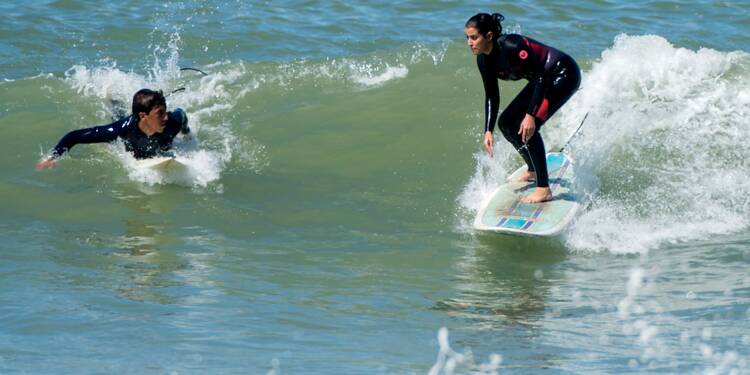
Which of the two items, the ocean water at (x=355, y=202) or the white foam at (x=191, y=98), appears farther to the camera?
the white foam at (x=191, y=98)

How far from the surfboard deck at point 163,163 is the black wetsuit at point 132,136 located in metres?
0.08

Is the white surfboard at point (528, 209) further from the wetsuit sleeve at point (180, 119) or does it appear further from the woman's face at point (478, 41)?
the wetsuit sleeve at point (180, 119)

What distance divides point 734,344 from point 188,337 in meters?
2.82

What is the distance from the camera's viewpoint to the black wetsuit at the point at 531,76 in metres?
7.57

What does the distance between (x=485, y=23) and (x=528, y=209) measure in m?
1.54

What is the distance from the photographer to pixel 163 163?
8969 mm

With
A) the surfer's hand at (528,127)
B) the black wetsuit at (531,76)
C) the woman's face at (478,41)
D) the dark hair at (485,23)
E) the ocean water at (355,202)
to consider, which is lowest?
the ocean water at (355,202)

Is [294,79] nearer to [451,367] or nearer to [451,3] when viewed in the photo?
[451,3]

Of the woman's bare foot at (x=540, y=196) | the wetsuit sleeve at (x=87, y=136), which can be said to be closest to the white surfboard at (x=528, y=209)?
the woman's bare foot at (x=540, y=196)

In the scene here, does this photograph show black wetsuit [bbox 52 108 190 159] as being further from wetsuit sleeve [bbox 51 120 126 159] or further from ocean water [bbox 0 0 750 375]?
ocean water [bbox 0 0 750 375]

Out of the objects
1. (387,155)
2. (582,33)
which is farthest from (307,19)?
(387,155)

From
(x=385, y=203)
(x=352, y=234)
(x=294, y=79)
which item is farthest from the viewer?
(x=294, y=79)

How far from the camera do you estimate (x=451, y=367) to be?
5.19 metres

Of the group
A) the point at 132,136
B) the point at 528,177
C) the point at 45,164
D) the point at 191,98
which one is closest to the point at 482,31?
the point at 528,177
